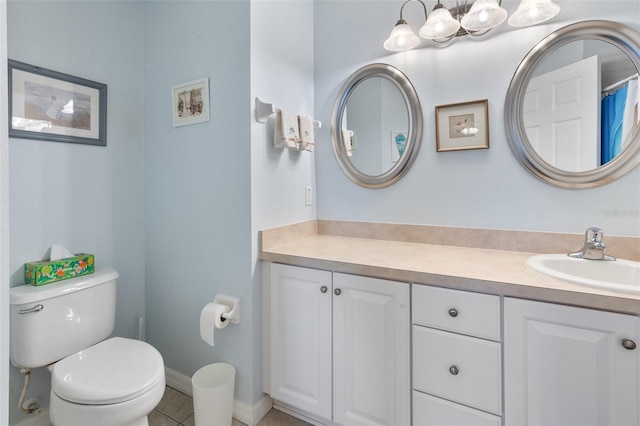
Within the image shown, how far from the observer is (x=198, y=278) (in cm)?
172

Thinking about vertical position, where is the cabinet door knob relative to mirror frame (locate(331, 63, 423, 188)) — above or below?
below

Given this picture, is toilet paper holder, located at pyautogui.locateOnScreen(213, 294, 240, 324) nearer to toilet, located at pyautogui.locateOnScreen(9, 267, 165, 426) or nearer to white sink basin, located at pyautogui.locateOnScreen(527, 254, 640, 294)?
toilet, located at pyautogui.locateOnScreen(9, 267, 165, 426)

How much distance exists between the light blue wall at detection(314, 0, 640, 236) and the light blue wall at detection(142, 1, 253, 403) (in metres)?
→ 0.67

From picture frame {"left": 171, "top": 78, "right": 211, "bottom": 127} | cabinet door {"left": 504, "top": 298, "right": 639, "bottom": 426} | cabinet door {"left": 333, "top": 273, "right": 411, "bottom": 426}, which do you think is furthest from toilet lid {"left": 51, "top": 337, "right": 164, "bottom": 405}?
cabinet door {"left": 504, "top": 298, "right": 639, "bottom": 426}

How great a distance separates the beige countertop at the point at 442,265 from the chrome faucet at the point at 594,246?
8.7 inches

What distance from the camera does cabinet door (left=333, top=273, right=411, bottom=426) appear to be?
49.4 inches

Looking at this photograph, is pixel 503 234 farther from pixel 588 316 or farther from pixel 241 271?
pixel 241 271

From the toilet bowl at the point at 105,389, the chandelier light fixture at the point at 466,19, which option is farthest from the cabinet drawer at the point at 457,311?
the chandelier light fixture at the point at 466,19

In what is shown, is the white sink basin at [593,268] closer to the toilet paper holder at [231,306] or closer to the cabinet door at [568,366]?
the cabinet door at [568,366]

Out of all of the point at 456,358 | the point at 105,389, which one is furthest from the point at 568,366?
the point at 105,389

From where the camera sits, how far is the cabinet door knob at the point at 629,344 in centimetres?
91

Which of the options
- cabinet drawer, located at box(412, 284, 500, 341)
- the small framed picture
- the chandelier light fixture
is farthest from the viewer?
the small framed picture

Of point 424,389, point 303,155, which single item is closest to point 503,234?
point 424,389

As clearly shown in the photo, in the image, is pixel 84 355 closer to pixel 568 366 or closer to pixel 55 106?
pixel 55 106
